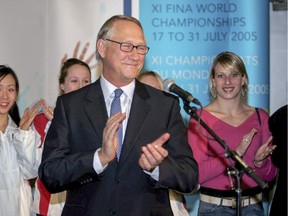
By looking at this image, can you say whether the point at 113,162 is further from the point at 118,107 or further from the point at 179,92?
the point at 179,92

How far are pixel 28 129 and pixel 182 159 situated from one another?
1.71 metres

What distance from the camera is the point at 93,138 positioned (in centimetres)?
273

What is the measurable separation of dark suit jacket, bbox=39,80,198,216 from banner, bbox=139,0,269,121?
2.41 m

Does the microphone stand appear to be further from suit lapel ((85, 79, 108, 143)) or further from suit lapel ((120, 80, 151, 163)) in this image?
suit lapel ((85, 79, 108, 143))

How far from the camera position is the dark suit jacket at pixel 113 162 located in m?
2.63

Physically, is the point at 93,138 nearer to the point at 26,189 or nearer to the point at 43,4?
the point at 26,189

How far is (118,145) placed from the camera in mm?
2750

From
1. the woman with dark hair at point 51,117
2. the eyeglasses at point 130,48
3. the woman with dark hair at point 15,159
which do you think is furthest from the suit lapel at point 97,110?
the woman with dark hair at point 51,117

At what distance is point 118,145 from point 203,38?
8.73ft

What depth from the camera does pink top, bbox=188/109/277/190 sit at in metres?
3.82

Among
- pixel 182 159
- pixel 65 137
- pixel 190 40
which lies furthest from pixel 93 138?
pixel 190 40

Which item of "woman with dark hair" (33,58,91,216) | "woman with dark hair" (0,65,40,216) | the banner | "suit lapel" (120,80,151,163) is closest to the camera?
"suit lapel" (120,80,151,163)

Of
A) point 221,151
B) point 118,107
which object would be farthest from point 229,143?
point 118,107

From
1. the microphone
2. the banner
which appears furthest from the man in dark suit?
the banner
